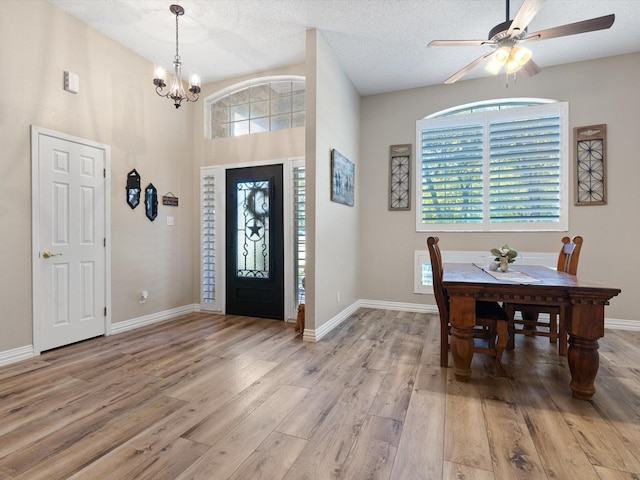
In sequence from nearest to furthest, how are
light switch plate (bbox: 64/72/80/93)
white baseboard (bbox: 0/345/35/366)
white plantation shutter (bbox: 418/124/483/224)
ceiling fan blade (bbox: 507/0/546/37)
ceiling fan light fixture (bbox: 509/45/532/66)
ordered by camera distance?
ceiling fan blade (bbox: 507/0/546/37) → ceiling fan light fixture (bbox: 509/45/532/66) → white baseboard (bbox: 0/345/35/366) → light switch plate (bbox: 64/72/80/93) → white plantation shutter (bbox: 418/124/483/224)

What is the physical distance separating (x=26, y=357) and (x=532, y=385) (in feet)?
13.9

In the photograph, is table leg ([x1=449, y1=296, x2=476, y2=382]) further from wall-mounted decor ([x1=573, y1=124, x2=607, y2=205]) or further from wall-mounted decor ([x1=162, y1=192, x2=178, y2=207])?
wall-mounted decor ([x1=162, y1=192, x2=178, y2=207])

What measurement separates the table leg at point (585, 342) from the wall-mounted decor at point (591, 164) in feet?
8.16

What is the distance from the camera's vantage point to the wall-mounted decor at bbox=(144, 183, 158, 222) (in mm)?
4074

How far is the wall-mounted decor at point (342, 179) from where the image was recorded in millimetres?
3818

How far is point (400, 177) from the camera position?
4.78m

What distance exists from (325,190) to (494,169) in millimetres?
2412

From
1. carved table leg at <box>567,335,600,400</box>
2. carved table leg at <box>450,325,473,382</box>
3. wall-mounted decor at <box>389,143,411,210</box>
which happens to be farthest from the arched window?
carved table leg at <box>567,335,600,400</box>

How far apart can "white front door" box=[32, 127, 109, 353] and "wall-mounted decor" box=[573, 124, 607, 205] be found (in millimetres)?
5607

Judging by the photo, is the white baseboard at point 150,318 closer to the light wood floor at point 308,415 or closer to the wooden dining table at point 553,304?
the light wood floor at point 308,415

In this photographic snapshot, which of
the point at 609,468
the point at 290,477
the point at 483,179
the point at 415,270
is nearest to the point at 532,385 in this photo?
the point at 609,468

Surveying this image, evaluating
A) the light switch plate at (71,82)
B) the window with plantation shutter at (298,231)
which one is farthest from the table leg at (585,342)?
the light switch plate at (71,82)

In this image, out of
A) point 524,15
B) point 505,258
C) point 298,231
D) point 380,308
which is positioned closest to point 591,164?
point 505,258

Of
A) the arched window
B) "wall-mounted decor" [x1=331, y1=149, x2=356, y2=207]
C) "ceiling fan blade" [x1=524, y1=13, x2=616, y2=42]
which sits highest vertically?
the arched window
